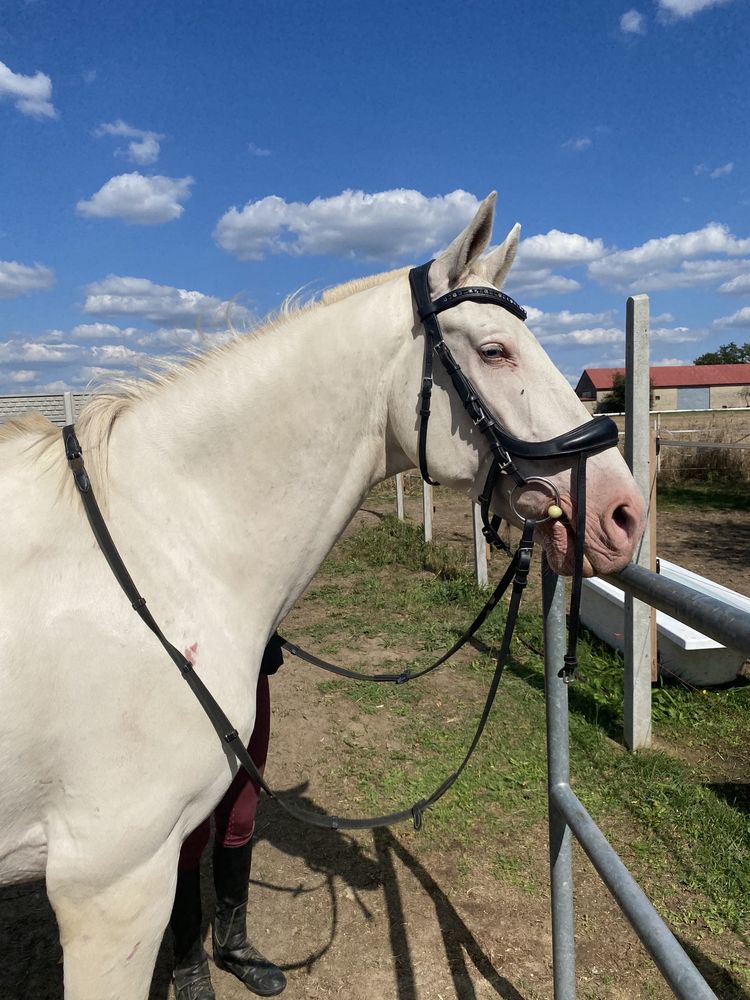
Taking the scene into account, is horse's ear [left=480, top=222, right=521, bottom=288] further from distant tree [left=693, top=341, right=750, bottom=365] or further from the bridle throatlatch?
distant tree [left=693, top=341, right=750, bottom=365]

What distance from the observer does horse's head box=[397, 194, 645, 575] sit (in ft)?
5.32

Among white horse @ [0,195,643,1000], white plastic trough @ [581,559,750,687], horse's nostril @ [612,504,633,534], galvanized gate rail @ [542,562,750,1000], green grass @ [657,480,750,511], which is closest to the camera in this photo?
galvanized gate rail @ [542,562,750,1000]

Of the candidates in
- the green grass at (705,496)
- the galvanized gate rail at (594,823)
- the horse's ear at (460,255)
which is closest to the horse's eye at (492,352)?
the horse's ear at (460,255)

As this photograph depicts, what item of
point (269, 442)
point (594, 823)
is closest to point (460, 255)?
point (269, 442)

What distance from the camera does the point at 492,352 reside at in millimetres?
1728

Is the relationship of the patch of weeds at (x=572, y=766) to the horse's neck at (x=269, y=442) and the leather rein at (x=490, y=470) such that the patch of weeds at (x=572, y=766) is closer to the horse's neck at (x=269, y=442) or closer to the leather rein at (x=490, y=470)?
the leather rein at (x=490, y=470)

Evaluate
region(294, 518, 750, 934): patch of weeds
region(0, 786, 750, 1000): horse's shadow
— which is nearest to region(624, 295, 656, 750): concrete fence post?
region(294, 518, 750, 934): patch of weeds

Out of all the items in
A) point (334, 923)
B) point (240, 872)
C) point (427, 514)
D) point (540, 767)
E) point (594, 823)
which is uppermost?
point (594, 823)

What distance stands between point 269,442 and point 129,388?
470mm

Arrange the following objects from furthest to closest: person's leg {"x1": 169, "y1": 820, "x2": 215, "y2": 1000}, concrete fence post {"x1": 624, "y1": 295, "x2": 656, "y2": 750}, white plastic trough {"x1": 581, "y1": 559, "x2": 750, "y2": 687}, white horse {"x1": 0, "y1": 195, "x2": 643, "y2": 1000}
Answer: white plastic trough {"x1": 581, "y1": 559, "x2": 750, "y2": 687}, concrete fence post {"x1": 624, "y1": 295, "x2": 656, "y2": 750}, person's leg {"x1": 169, "y1": 820, "x2": 215, "y2": 1000}, white horse {"x1": 0, "y1": 195, "x2": 643, "y2": 1000}

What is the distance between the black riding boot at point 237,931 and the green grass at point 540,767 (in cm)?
109

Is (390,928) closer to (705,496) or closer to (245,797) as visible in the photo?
(245,797)

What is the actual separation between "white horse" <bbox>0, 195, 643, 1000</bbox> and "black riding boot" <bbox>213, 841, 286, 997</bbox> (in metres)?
0.97

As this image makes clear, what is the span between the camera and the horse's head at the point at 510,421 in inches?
63.8
